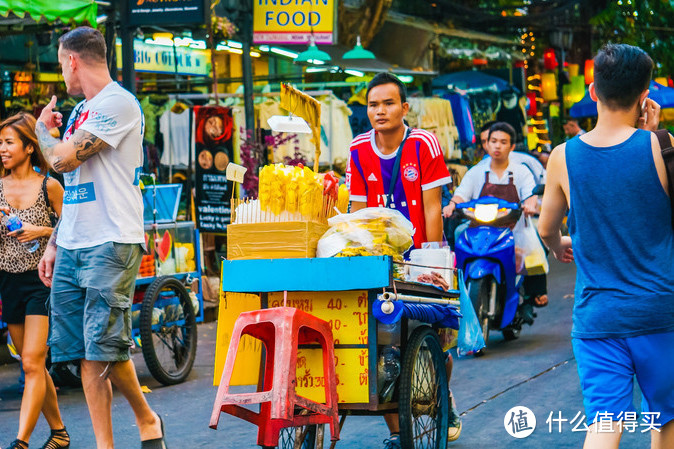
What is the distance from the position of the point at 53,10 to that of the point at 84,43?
3575 millimetres

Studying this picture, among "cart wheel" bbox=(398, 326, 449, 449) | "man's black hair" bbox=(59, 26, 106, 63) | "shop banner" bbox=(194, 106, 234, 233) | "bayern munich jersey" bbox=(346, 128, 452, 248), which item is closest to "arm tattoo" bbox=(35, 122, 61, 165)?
"man's black hair" bbox=(59, 26, 106, 63)

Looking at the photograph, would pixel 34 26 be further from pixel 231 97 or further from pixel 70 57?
pixel 70 57

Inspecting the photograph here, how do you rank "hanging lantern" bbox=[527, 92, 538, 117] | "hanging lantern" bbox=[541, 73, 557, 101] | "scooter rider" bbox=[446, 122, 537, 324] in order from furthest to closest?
"hanging lantern" bbox=[541, 73, 557, 101] < "hanging lantern" bbox=[527, 92, 538, 117] < "scooter rider" bbox=[446, 122, 537, 324]

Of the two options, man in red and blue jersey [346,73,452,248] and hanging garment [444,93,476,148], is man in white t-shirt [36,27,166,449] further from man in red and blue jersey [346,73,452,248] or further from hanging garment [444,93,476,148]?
hanging garment [444,93,476,148]

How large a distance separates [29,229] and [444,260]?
253cm

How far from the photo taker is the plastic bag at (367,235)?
4852mm

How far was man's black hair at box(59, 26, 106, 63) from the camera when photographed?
5355 mm

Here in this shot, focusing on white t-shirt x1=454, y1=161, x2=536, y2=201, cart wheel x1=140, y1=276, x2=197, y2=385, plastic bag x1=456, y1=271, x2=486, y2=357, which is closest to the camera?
plastic bag x1=456, y1=271, x2=486, y2=357

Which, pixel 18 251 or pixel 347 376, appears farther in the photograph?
pixel 18 251

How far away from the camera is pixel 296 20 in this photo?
40.1ft

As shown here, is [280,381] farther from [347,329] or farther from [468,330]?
[468,330]

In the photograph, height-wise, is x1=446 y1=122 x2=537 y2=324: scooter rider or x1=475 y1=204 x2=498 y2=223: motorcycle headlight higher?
x1=446 y1=122 x2=537 y2=324: scooter rider

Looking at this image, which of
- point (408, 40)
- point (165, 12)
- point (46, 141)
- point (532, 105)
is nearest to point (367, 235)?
point (46, 141)

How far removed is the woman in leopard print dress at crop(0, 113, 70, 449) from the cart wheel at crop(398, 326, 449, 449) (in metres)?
2.13
